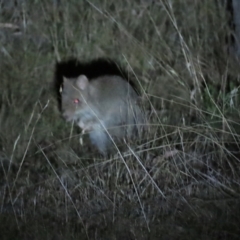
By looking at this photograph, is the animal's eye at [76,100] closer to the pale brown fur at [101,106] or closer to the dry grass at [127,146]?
the pale brown fur at [101,106]

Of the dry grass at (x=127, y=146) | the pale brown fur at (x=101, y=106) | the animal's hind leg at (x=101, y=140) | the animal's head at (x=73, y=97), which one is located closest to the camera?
the dry grass at (x=127, y=146)

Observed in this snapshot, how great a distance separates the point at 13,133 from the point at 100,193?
62.3 inches

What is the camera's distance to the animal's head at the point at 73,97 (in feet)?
30.2

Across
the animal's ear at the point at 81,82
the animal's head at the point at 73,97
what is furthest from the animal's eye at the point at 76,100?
the animal's ear at the point at 81,82

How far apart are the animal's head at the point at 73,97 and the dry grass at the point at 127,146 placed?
193 mm

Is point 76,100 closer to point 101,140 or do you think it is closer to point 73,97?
point 73,97

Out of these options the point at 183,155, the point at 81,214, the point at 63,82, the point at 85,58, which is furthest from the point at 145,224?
the point at 85,58

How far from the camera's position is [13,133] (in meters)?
8.99

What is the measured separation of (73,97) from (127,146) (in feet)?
4.22

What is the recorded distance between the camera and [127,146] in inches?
320

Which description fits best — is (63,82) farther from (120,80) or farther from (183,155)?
(183,155)

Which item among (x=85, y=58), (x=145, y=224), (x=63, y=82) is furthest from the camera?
(x=85, y=58)

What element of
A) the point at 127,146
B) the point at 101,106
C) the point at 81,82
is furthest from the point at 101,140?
the point at 127,146

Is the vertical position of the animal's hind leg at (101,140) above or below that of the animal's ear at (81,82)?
below
